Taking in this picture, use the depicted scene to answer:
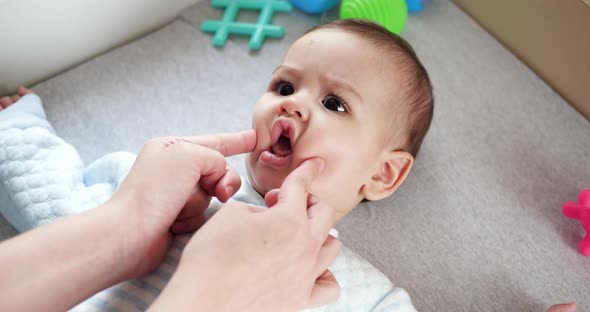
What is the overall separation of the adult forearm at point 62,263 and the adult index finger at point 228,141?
197mm

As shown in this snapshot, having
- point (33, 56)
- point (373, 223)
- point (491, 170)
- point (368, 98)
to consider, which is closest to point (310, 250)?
point (368, 98)

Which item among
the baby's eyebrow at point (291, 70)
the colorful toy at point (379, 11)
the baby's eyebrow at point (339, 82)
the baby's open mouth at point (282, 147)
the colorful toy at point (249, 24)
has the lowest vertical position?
the colorful toy at point (249, 24)

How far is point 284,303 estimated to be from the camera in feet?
2.36

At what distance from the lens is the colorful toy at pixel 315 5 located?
5.33ft

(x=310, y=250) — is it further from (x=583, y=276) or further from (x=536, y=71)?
(x=536, y=71)

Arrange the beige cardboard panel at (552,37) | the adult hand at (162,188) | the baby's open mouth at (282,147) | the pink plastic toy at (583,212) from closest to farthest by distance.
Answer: the adult hand at (162,188) < the baby's open mouth at (282,147) < the pink plastic toy at (583,212) < the beige cardboard panel at (552,37)

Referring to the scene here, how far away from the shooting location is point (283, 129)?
94 centimetres

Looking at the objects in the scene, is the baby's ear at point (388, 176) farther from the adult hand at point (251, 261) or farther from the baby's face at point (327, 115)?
the adult hand at point (251, 261)

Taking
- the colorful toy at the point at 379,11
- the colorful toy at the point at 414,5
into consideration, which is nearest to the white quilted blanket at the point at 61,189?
the colorful toy at the point at 379,11

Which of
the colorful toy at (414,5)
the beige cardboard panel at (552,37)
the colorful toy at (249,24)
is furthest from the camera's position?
the colorful toy at (414,5)

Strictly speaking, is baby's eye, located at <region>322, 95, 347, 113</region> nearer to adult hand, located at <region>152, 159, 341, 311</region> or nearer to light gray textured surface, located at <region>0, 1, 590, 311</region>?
adult hand, located at <region>152, 159, 341, 311</region>

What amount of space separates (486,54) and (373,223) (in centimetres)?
68

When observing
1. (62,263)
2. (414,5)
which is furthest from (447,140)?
(62,263)

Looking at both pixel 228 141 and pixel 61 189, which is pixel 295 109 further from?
pixel 61 189
